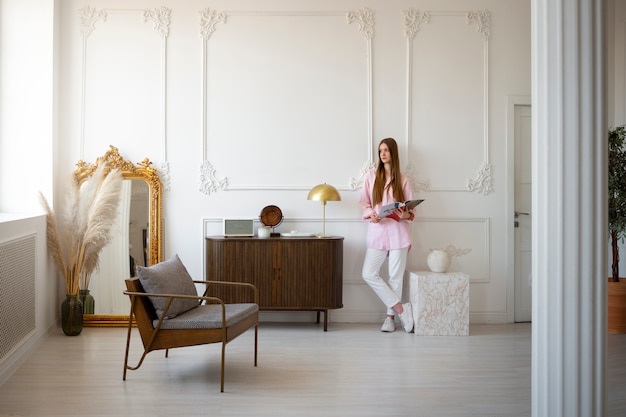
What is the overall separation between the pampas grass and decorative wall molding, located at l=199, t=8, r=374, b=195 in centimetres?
88

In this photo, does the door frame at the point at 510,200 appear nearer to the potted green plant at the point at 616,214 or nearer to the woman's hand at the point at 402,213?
the potted green plant at the point at 616,214

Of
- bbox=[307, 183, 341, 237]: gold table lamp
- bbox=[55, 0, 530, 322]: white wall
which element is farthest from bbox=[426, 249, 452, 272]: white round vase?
bbox=[307, 183, 341, 237]: gold table lamp

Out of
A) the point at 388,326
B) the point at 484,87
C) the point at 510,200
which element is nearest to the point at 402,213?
the point at 388,326

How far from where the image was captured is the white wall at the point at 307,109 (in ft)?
21.2

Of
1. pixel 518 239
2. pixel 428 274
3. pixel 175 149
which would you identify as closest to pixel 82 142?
pixel 175 149

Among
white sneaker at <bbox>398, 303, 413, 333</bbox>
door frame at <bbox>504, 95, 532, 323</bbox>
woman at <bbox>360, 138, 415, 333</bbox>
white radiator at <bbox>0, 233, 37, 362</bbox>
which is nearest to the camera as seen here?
white radiator at <bbox>0, 233, 37, 362</bbox>

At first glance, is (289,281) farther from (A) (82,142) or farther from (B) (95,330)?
(A) (82,142)

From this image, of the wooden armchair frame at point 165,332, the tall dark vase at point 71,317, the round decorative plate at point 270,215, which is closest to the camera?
the wooden armchair frame at point 165,332

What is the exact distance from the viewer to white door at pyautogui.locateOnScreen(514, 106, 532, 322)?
21.8ft

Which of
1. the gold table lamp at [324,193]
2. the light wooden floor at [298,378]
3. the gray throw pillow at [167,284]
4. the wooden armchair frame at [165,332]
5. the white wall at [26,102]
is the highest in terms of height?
the white wall at [26,102]

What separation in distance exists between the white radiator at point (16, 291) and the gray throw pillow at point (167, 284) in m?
0.96

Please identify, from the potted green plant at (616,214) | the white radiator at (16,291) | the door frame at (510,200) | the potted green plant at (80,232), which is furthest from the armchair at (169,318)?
the potted green plant at (616,214)

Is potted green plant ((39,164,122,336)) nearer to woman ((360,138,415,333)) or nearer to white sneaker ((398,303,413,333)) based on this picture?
woman ((360,138,415,333))

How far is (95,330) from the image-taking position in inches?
243
